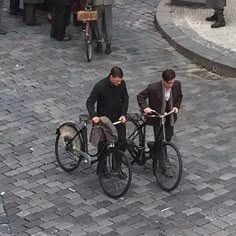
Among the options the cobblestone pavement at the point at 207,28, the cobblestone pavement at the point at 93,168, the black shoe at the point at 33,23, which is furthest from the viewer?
the black shoe at the point at 33,23

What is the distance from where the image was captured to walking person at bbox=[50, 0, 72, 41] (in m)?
13.6

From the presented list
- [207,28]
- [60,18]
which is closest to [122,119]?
[60,18]

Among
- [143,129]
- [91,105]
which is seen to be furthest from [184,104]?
[91,105]

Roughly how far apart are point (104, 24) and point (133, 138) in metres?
4.29

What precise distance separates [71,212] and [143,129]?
4.87 feet

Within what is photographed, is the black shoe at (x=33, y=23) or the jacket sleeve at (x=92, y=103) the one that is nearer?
the jacket sleeve at (x=92, y=103)

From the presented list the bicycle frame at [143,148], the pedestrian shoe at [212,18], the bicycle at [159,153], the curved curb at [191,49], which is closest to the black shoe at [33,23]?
the curved curb at [191,49]

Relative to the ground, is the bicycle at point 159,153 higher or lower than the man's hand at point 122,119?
lower

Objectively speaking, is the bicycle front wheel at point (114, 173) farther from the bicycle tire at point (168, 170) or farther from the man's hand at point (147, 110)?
the man's hand at point (147, 110)

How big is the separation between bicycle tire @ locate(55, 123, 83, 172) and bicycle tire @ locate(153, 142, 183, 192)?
1001 millimetres

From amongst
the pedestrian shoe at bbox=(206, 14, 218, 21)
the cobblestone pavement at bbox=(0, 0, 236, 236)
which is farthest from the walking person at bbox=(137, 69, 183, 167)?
the pedestrian shoe at bbox=(206, 14, 218, 21)

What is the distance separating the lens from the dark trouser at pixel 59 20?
13.7 m

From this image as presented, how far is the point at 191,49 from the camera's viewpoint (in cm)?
1316

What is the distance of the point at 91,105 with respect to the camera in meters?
8.75
